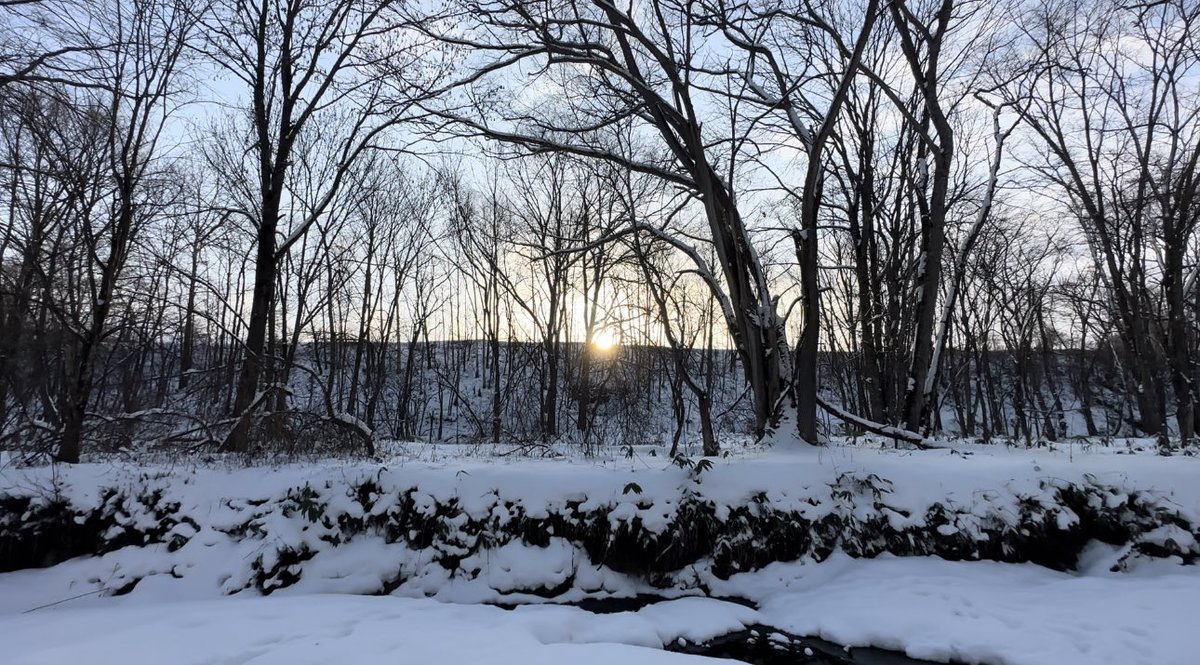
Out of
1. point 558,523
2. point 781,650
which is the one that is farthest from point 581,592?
point 781,650

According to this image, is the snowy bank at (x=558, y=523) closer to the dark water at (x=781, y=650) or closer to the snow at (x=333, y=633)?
the snow at (x=333, y=633)

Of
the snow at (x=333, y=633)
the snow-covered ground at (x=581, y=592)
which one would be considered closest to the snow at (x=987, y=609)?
the snow-covered ground at (x=581, y=592)

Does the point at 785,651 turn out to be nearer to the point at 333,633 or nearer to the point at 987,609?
the point at 987,609

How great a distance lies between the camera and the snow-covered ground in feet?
11.4

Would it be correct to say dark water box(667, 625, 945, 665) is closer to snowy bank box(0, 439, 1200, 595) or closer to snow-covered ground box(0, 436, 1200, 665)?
snow-covered ground box(0, 436, 1200, 665)

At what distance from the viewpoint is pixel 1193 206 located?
11.1m

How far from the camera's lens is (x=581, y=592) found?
16.8ft

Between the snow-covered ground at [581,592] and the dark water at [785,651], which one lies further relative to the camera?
the dark water at [785,651]

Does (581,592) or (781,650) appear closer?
(781,650)

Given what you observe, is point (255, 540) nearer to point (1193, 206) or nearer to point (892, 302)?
point (892, 302)

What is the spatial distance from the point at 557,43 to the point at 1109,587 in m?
8.53

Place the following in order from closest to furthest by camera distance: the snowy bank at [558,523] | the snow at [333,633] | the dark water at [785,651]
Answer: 1. the snow at [333,633]
2. the dark water at [785,651]
3. the snowy bank at [558,523]

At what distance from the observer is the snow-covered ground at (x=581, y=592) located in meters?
3.49

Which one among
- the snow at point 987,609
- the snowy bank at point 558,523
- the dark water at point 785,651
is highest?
the snowy bank at point 558,523
